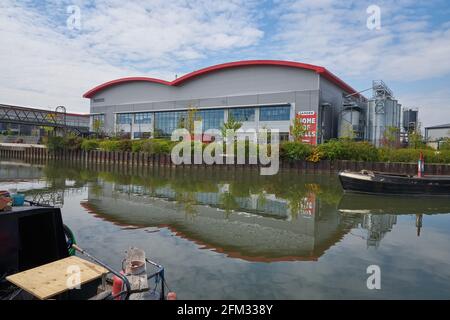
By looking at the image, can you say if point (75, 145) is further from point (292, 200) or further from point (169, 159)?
point (292, 200)

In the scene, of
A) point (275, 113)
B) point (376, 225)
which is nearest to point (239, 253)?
point (376, 225)

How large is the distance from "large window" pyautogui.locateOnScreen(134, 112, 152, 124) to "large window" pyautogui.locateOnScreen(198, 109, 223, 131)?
9.84 meters

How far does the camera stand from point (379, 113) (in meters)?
41.1

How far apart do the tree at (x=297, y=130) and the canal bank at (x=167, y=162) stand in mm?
5628

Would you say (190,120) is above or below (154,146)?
above

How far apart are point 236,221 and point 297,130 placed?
25768mm

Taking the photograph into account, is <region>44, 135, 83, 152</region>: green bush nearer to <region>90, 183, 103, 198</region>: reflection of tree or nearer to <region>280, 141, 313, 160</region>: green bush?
→ <region>90, 183, 103, 198</region>: reflection of tree

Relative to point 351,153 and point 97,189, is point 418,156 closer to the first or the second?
point 351,153

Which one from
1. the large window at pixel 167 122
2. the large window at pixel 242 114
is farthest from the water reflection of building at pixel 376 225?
the large window at pixel 167 122

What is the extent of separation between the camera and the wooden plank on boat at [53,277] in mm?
3652

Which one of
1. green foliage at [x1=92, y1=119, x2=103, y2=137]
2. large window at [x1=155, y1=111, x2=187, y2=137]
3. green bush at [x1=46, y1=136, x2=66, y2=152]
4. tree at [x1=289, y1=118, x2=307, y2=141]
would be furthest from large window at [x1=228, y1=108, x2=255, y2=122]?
green foliage at [x1=92, y1=119, x2=103, y2=137]

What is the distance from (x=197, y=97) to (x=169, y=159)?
1610 cm

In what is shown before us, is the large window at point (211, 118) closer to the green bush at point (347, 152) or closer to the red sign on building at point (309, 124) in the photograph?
the red sign on building at point (309, 124)

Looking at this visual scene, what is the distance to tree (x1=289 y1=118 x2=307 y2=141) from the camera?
3531 centimetres
